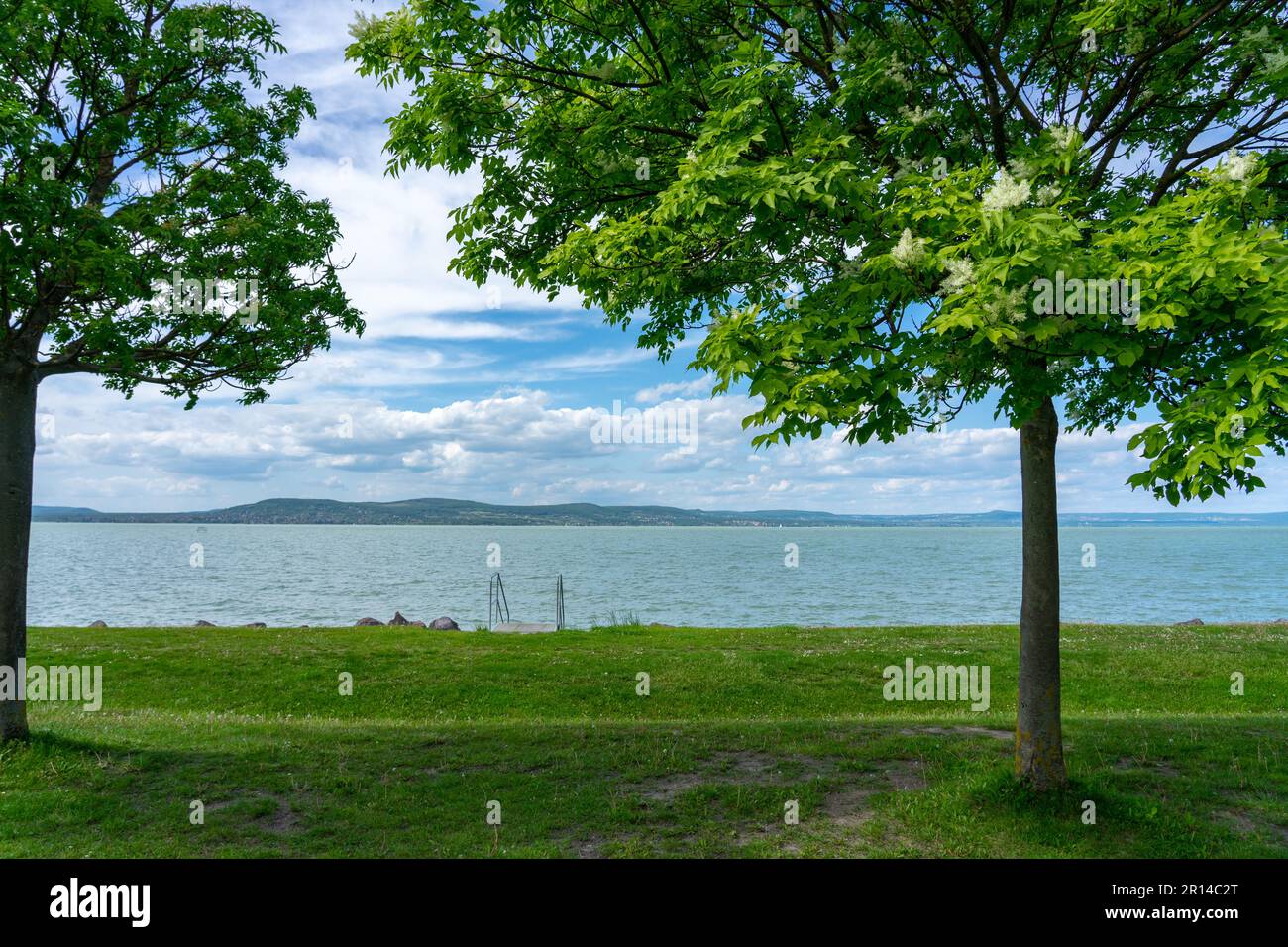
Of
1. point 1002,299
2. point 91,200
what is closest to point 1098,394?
point 1002,299

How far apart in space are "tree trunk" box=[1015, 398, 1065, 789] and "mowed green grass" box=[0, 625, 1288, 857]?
15.5 inches

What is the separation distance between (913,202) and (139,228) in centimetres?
1014

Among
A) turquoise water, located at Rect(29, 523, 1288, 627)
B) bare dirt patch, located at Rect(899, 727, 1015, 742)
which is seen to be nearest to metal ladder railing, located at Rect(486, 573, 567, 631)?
turquoise water, located at Rect(29, 523, 1288, 627)

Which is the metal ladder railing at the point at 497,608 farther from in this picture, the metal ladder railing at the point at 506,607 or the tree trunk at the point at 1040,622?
the tree trunk at the point at 1040,622

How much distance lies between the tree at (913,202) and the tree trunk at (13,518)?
278 inches

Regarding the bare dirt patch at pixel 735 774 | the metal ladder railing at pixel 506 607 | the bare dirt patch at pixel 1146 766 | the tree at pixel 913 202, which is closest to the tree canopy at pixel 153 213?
the tree at pixel 913 202

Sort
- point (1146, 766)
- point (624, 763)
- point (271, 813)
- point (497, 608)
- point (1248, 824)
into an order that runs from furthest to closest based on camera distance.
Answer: point (497, 608), point (624, 763), point (1146, 766), point (271, 813), point (1248, 824)

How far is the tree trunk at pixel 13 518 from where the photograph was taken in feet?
36.7

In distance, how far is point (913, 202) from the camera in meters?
7.05

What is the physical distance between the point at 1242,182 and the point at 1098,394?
397cm

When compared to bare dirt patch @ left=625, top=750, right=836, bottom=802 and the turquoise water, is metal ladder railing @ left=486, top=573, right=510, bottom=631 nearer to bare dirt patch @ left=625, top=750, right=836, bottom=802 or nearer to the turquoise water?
the turquoise water

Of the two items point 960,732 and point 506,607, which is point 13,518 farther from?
point 506,607

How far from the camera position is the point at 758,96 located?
7383 millimetres

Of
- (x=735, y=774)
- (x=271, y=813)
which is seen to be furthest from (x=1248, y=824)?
(x=271, y=813)
